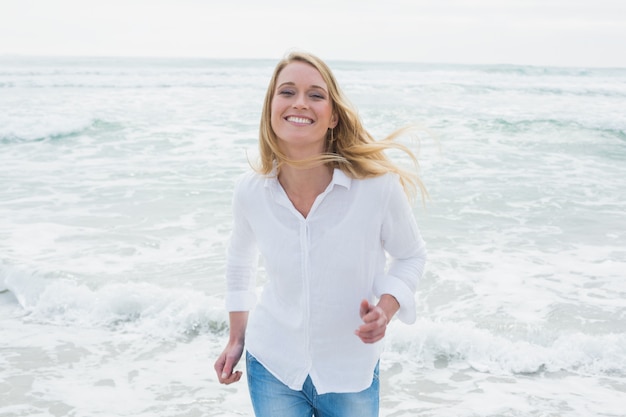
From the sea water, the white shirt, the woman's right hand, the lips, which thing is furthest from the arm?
the sea water

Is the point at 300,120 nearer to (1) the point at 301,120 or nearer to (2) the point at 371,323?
(1) the point at 301,120

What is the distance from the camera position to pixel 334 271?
1.89 m

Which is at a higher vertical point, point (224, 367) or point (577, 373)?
point (224, 367)

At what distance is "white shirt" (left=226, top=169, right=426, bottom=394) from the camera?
1894mm

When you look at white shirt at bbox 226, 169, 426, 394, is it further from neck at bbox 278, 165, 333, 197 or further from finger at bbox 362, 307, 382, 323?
finger at bbox 362, 307, 382, 323

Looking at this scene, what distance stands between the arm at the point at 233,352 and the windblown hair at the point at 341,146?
0.50m

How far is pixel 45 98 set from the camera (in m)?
23.6

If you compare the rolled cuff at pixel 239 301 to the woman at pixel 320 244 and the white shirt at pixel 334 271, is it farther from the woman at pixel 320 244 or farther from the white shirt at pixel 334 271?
the white shirt at pixel 334 271

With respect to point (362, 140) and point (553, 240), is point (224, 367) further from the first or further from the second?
point (553, 240)

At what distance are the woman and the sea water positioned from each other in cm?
55

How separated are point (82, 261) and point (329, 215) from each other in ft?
18.1

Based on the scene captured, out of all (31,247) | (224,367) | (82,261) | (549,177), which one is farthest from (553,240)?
(224,367)

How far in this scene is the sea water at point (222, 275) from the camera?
437 cm

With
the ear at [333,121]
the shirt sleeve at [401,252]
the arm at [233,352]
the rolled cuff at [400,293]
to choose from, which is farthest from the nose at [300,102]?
the arm at [233,352]
